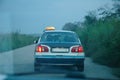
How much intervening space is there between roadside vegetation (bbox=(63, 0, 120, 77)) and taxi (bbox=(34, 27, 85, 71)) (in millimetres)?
224

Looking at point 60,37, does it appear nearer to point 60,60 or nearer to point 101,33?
point 60,60

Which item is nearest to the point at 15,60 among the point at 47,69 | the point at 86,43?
the point at 47,69

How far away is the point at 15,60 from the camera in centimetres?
625

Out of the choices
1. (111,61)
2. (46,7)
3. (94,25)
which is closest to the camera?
(46,7)

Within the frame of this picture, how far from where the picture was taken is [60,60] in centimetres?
632

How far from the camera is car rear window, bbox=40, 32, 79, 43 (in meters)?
6.16

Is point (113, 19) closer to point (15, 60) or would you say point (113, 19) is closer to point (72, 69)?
point (72, 69)

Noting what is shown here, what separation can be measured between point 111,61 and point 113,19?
30.6 inches

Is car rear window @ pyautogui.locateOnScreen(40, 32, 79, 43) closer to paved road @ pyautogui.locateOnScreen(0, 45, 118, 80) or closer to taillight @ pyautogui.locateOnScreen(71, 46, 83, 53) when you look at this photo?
taillight @ pyautogui.locateOnScreen(71, 46, 83, 53)

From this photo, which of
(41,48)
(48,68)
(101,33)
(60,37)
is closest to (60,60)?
(48,68)

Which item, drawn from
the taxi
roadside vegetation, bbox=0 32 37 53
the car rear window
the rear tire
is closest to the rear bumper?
the taxi

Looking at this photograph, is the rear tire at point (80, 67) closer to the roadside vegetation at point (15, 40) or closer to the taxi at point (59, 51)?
the taxi at point (59, 51)

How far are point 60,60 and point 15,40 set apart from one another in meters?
0.86

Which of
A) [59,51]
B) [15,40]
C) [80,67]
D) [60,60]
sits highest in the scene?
[15,40]
